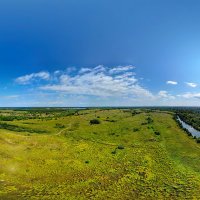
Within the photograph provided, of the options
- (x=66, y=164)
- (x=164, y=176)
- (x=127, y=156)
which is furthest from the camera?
(x=127, y=156)

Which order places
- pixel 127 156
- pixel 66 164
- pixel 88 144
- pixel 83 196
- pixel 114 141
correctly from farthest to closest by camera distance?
pixel 114 141 < pixel 88 144 < pixel 127 156 < pixel 66 164 < pixel 83 196

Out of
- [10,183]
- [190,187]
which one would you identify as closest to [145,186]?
[190,187]

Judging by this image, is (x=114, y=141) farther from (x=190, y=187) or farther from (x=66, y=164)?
(x=190, y=187)

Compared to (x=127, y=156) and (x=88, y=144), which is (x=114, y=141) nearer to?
(x=88, y=144)

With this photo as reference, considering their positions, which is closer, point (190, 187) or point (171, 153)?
point (190, 187)

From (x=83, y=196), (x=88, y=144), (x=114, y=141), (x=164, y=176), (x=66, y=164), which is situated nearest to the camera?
(x=83, y=196)

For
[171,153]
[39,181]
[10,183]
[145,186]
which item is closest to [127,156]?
[171,153]

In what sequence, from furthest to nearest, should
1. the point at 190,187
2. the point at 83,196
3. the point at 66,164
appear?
the point at 66,164
the point at 190,187
the point at 83,196

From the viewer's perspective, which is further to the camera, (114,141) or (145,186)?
(114,141)
